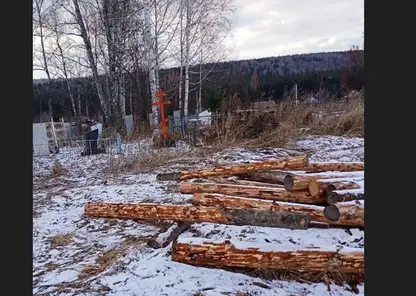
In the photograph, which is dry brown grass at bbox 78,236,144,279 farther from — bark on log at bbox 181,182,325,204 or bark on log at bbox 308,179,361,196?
bark on log at bbox 308,179,361,196

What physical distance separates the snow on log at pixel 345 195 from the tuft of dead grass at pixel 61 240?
2860 millimetres

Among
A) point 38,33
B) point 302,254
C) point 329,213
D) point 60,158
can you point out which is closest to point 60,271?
point 302,254

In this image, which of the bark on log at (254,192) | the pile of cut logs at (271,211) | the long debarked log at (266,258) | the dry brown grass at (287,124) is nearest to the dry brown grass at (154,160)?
the dry brown grass at (287,124)

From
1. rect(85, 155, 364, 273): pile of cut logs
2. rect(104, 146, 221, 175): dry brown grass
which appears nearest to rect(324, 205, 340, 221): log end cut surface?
rect(85, 155, 364, 273): pile of cut logs

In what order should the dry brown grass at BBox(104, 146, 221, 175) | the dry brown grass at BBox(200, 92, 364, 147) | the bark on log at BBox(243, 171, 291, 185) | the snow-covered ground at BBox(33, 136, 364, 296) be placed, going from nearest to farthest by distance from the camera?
1. the snow-covered ground at BBox(33, 136, 364, 296)
2. the bark on log at BBox(243, 171, 291, 185)
3. the dry brown grass at BBox(104, 146, 221, 175)
4. the dry brown grass at BBox(200, 92, 364, 147)

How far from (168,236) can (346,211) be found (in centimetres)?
171

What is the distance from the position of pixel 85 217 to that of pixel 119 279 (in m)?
1.97

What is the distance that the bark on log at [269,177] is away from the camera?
15.5 feet

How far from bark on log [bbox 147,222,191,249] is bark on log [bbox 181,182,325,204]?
81cm

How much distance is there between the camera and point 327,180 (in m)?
3.68

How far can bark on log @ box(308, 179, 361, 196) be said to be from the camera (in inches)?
135

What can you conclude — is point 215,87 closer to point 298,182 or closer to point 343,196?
point 298,182

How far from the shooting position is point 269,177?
4.91 metres

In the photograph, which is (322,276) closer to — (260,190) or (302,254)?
(302,254)
